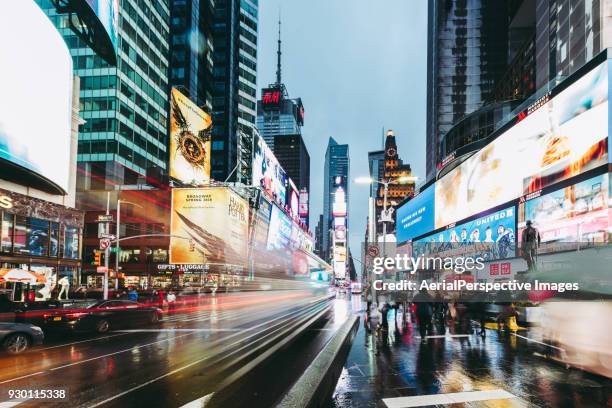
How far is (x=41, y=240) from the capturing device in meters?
39.8

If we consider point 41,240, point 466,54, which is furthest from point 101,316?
point 466,54

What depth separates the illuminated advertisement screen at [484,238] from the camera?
39.9m

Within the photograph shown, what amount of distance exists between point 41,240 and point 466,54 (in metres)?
120

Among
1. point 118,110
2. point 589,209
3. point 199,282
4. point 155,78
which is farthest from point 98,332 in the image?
point 155,78

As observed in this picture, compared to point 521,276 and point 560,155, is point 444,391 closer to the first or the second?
point 521,276

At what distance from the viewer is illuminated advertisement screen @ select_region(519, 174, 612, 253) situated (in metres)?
28.1

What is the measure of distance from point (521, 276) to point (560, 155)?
18.5 m

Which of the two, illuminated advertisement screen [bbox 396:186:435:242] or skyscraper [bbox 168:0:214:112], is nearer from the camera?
illuminated advertisement screen [bbox 396:186:435:242]

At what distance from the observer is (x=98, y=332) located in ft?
67.6

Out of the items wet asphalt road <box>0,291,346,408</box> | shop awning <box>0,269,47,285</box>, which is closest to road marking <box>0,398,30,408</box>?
wet asphalt road <box>0,291,346,408</box>

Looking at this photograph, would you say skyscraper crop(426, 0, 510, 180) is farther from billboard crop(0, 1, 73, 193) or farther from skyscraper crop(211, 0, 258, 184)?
billboard crop(0, 1, 73, 193)

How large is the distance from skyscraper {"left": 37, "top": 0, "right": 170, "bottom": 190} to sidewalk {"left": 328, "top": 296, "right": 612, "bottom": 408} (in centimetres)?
6850

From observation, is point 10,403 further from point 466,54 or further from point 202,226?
point 466,54

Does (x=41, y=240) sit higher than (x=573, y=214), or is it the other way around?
(x=573, y=214)
